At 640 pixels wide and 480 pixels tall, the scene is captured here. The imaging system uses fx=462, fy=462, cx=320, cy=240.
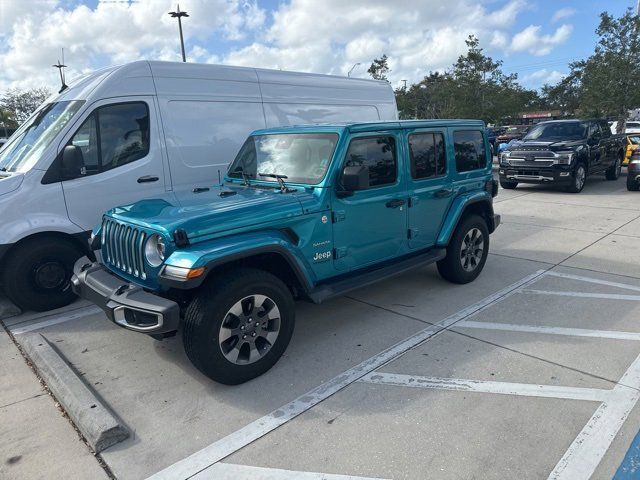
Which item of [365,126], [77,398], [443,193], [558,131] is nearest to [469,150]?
[443,193]

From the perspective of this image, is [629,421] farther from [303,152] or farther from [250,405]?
[303,152]

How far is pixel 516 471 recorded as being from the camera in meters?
2.59

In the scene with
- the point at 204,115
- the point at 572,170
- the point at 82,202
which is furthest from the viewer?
the point at 572,170

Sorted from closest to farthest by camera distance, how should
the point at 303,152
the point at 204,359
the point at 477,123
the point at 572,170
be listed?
the point at 204,359
the point at 303,152
the point at 477,123
the point at 572,170

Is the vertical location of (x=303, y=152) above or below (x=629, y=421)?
above

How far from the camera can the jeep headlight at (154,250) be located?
10.8 ft

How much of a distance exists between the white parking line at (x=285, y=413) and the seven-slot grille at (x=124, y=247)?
1333 millimetres

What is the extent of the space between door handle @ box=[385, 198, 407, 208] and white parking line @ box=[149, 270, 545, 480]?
1221mm

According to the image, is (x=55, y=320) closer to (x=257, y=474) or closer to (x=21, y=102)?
(x=257, y=474)

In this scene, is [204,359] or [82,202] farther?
[82,202]

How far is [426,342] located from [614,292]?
2.68m

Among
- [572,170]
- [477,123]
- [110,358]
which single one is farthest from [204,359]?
[572,170]

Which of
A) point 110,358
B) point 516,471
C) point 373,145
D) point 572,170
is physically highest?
point 373,145

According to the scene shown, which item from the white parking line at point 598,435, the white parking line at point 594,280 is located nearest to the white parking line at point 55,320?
the white parking line at point 598,435
